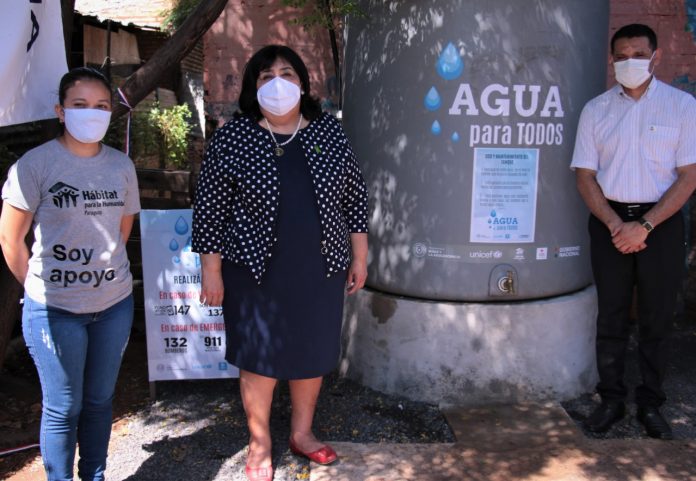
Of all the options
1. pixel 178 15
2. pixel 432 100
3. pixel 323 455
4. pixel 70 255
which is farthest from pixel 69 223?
pixel 178 15

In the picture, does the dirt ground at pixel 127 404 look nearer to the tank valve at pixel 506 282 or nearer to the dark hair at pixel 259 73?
the tank valve at pixel 506 282

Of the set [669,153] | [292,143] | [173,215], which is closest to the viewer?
[292,143]

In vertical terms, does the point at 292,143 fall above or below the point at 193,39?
below

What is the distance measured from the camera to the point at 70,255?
287 cm

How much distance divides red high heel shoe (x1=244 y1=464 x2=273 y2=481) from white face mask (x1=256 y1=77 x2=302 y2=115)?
171cm

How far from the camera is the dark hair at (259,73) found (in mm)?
3254

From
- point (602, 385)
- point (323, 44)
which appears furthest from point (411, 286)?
point (323, 44)

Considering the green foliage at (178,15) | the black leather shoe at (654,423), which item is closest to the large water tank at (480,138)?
the black leather shoe at (654,423)

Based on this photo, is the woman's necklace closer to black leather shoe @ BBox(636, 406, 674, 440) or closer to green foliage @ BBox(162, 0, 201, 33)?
black leather shoe @ BBox(636, 406, 674, 440)

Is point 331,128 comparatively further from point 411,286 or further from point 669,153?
point 669,153

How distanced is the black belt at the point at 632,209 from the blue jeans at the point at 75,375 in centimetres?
254

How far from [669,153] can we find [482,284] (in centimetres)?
123

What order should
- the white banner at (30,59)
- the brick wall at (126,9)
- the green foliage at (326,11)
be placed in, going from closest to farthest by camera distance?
the white banner at (30,59)
the green foliage at (326,11)
the brick wall at (126,9)

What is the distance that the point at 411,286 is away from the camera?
4309 millimetres
